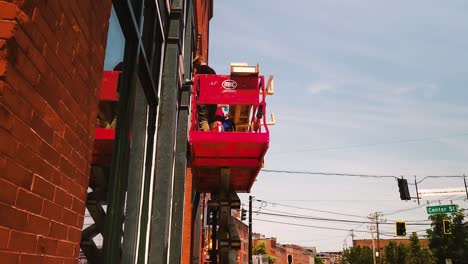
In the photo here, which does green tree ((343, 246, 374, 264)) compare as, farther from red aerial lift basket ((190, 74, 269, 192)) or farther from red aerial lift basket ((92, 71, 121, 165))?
red aerial lift basket ((92, 71, 121, 165))

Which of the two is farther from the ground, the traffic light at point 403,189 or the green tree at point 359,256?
the traffic light at point 403,189

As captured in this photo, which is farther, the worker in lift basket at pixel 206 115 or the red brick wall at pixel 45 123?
the worker in lift basket at pixel 206 115

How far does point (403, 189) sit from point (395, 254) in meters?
50.9

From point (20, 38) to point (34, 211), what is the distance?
0.68 metres

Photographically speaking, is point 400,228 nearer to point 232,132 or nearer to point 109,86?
point 232,132

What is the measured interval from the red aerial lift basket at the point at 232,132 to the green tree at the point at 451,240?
38339 millimetres

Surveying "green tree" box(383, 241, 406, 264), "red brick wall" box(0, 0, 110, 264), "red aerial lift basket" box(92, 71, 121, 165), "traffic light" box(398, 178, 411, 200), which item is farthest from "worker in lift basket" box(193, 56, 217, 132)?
"green tree" box(383, 241, 406, 264)

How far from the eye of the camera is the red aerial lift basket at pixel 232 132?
7.62 metres

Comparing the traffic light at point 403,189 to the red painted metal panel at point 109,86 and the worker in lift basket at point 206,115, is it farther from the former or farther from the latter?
the red painted metal panel at point 109,86

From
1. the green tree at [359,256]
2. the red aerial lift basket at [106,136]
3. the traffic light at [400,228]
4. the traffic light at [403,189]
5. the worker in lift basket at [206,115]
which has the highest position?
the traffic light at [403,189]

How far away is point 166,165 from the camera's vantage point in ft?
17.5

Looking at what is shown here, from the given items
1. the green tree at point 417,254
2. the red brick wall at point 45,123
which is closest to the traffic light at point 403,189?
the red brick wall at point 45,123

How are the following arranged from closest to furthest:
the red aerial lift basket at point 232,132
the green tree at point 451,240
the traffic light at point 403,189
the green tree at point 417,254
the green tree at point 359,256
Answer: the red aerial lift basket at point 232,132, the traffic light at point 403,189, the green tree at point 451,240, the green tree at point 417,254, the green tree at point 359,256

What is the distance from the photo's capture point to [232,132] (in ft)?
25.0
